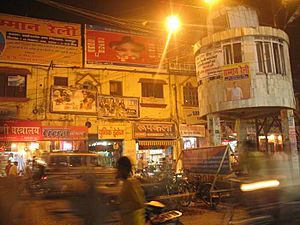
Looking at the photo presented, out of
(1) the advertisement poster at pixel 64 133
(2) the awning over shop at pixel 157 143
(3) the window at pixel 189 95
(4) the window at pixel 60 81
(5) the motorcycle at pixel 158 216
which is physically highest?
(4) the window at pixel 60 81

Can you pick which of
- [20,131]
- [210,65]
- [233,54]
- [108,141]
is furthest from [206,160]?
[20,131]

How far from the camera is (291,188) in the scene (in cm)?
582

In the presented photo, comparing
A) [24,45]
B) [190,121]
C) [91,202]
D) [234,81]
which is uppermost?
[24,45]

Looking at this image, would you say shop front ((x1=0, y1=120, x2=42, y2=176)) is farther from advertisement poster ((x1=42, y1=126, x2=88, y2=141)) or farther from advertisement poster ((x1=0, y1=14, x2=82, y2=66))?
advertisement poster ((x1=0, y1=14, x2=82, y2=66))

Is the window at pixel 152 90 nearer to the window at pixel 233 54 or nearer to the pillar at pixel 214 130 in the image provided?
the pillar at pixel 214 130

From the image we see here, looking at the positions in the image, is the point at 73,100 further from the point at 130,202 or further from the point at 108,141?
the point at 130,202

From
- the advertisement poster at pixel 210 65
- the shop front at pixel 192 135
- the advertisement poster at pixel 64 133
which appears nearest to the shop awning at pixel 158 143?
the shop front at pixel 192 135

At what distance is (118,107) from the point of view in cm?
2098

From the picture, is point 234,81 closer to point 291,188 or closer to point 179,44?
point 179,44

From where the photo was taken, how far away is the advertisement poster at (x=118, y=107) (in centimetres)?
2055

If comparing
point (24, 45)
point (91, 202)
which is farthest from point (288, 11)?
point (91, 202)

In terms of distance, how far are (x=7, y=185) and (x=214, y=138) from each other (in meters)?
14.9

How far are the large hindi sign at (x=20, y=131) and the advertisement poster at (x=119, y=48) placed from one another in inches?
192

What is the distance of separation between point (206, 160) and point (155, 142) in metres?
9.08
